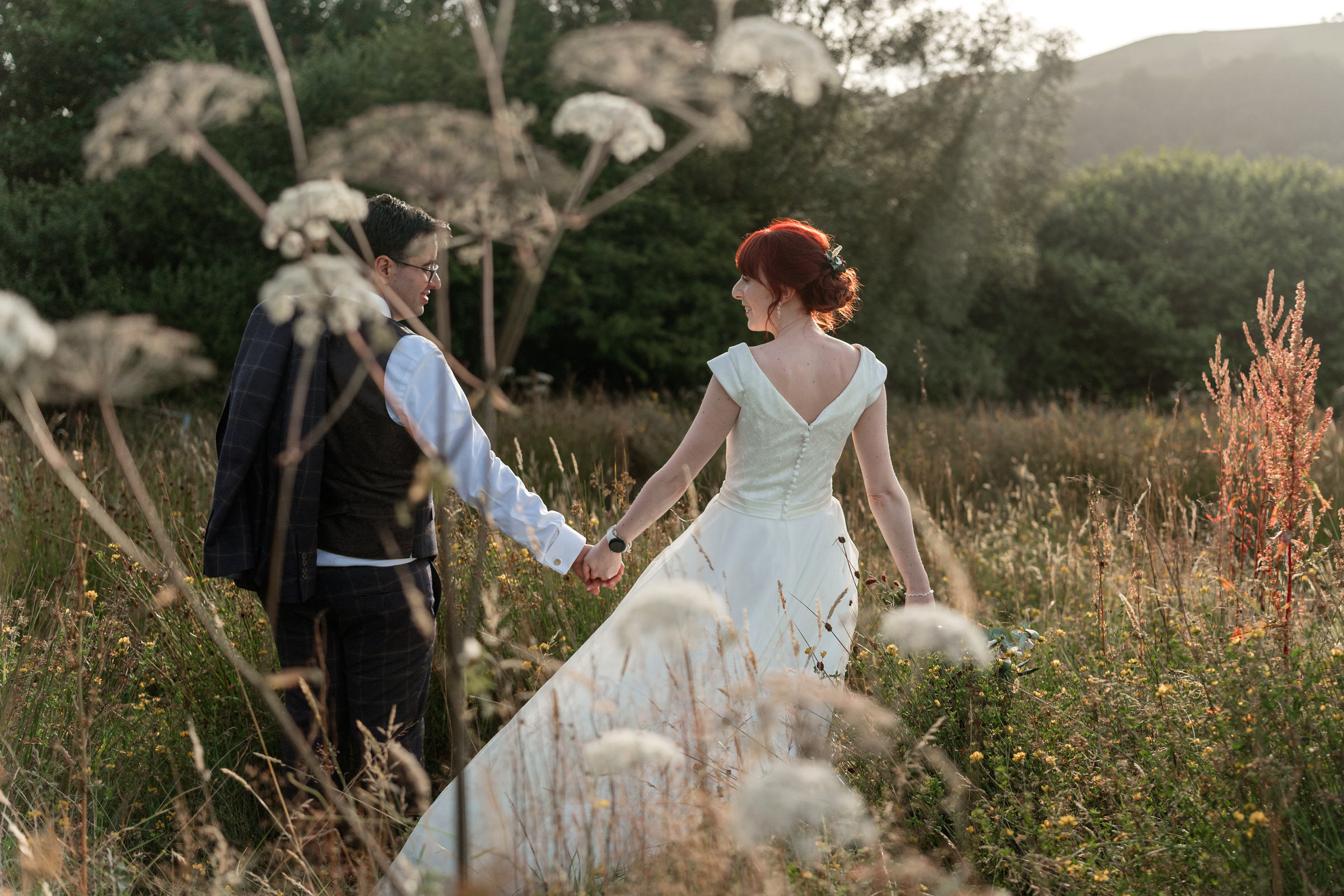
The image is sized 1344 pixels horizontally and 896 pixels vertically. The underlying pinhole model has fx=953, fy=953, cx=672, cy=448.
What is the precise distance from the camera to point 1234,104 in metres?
53.2

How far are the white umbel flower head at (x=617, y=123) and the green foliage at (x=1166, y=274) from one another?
21.7 meters

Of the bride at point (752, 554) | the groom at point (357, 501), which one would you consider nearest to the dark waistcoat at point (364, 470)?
the groom at point (357, 501)

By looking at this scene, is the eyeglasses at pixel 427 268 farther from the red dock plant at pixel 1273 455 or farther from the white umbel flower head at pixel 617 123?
the red dock plant at pixel 1273 455

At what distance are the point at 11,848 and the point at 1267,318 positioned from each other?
165 inches

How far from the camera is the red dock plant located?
120 inches

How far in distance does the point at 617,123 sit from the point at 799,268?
1.70 m

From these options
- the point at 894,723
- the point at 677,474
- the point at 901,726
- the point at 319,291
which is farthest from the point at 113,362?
the point at 901,726

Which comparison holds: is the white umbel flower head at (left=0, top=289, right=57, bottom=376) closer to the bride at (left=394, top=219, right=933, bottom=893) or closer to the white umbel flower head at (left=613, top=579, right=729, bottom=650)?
the white umbel flower head at (left=613, top=579, right=729, bottom=650)

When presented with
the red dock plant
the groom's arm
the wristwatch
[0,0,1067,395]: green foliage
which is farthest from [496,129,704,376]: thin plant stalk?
[0,0,1067,395]: green foliage

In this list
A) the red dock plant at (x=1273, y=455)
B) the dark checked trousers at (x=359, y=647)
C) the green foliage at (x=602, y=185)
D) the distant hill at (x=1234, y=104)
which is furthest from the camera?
the distant hill at (x=1234, y=104)

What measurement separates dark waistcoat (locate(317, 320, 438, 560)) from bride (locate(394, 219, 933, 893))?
616mm

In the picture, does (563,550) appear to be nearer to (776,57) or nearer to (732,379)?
(732,379)

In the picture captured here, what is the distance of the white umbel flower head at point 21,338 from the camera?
52.9 inches

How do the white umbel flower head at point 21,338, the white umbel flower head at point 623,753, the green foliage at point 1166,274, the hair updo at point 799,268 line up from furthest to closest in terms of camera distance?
the green foliage at point 1166,274 < the hair updo at point 799,268 < the white umbel flower head at point 623,753 < the white umbel flower head at point 21,338
